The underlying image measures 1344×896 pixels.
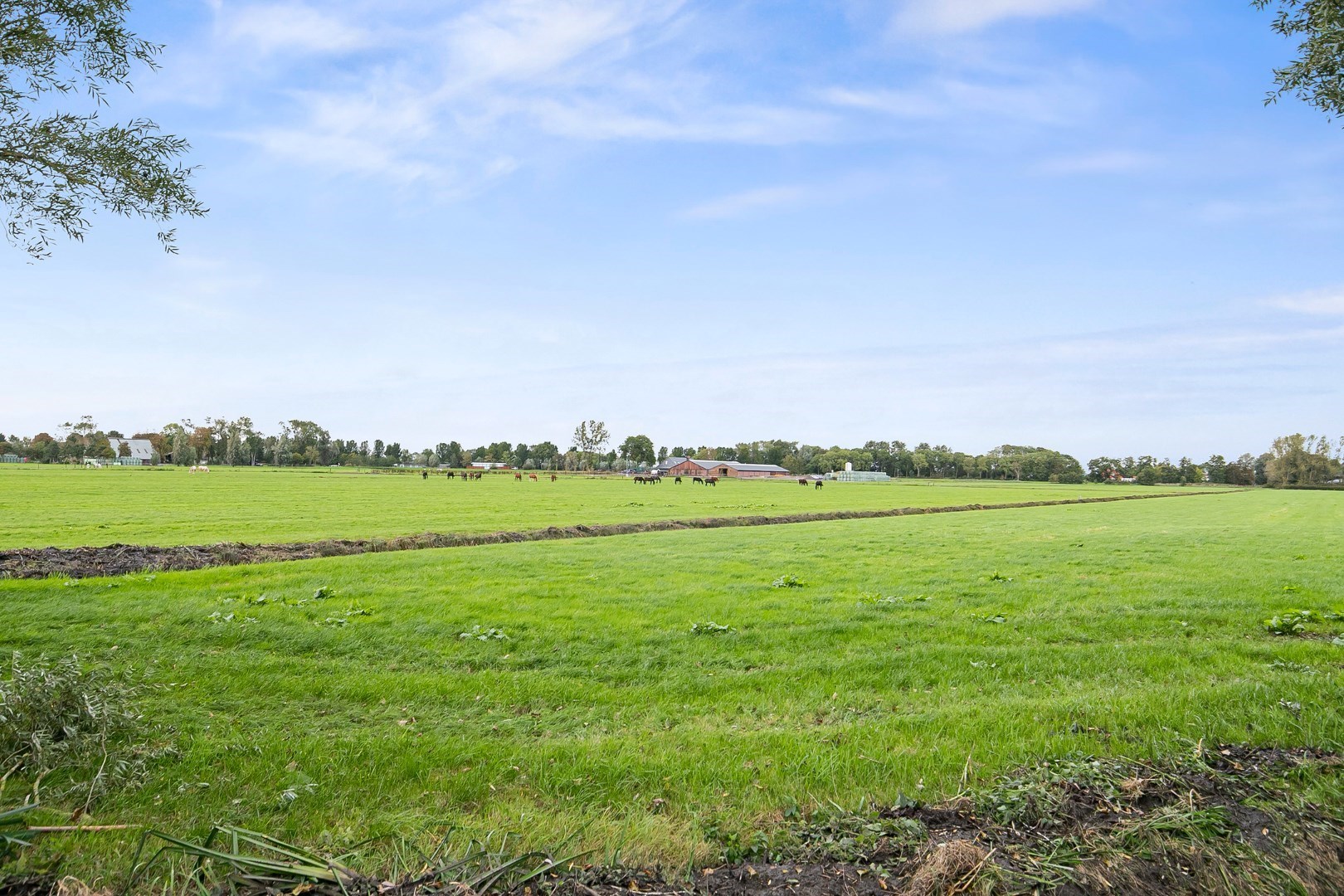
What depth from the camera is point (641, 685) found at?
29.7 ft

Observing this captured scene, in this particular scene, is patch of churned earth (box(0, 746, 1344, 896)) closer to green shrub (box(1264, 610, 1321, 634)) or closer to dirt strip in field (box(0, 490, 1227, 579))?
green shrub (box(1264, 610, 1321, 634))

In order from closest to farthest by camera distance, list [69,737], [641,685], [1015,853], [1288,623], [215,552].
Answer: [1015,853], [69,737], [641,685], [1288,623], [215,552]

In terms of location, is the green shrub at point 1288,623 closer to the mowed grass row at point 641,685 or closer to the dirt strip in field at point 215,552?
the mowed grass row at point 641,685

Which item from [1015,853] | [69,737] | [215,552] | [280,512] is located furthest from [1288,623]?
[280,512]

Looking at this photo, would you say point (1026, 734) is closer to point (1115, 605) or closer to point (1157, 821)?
point (1157, 821)

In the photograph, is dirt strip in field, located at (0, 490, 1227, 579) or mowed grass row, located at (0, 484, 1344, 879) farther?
dirt strip in field, located at (0, 490, 1227, 579)

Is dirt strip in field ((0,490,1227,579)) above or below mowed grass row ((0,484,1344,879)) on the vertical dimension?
below

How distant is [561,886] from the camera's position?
4039mm

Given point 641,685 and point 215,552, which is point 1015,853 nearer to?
point 641,685

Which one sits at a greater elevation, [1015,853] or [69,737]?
[1015,853]

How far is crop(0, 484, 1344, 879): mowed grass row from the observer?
565 cm

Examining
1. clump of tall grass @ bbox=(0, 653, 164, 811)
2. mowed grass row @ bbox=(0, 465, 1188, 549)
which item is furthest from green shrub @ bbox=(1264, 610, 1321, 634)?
mowed grass row @ bbox=(0, 465, 1188, 549)

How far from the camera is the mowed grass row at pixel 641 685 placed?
5652mm

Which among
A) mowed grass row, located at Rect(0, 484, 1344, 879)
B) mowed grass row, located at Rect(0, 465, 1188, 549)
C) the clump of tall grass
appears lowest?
mowed grass row, located at Rect(0, 465, 1188, 549)
